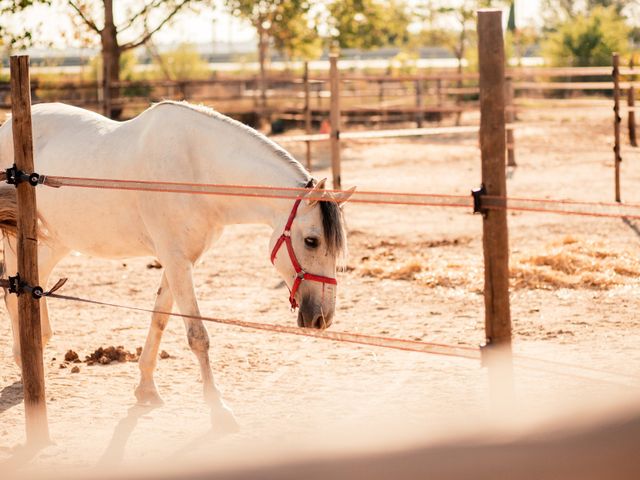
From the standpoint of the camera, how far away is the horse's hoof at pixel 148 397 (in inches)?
184

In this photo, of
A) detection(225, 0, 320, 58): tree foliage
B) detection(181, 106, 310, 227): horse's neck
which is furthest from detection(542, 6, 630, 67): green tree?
detection(181, 106, 310, 227): horse's neck

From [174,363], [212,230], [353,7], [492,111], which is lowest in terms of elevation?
[174,363]

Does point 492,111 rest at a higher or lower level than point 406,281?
higher

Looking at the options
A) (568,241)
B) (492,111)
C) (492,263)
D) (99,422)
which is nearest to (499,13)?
(492,111)

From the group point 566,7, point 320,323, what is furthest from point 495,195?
point 566,7

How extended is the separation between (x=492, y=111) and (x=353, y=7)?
25785 millimetres

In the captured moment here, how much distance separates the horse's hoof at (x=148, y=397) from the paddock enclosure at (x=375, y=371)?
7 cm

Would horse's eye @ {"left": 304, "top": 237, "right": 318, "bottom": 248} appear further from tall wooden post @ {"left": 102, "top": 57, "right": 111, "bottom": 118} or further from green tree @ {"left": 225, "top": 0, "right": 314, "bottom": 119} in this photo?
green tree @ {"left": 225, "top": 0, "right": 314, "bottom": 119}

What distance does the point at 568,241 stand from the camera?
830 centimetres

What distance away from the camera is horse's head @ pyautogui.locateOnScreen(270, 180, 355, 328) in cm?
411

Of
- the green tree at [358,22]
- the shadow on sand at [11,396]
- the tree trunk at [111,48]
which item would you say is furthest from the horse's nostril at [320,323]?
the green tree at [358,22]

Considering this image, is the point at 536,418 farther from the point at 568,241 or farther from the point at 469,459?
the point at 568,241

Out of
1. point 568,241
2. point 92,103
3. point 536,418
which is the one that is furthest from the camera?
point 92,103

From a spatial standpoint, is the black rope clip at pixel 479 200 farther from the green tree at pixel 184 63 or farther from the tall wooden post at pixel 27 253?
the green tree at pixel 184 63
